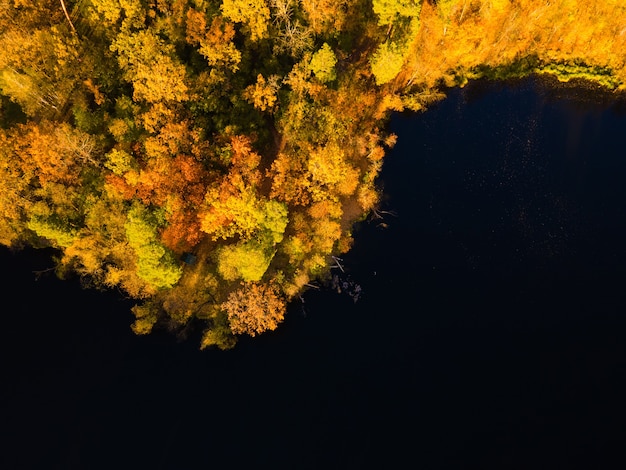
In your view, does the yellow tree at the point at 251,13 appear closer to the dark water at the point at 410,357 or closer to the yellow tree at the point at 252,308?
the dark water at the point at 410,357

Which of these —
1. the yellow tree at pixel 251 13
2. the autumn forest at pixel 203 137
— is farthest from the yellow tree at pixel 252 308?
the yellow tree at pixel 251 13

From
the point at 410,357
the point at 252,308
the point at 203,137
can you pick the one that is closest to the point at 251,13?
the point at 203,137

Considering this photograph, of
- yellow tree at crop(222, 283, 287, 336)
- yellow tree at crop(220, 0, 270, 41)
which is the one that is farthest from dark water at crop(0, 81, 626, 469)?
yellow tree at crop(220, 0, 270, 41)

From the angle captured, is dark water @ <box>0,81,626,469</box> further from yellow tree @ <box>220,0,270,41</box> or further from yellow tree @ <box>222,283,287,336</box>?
yellow tree @ <box>220,0,270,41</box>

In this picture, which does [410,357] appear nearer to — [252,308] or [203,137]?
[252,308]

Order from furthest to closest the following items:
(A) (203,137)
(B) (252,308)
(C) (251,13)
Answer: (B) (252,308) < (C) (251,13) < (A) (203,137)

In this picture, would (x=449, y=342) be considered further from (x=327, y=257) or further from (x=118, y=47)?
(x=118, y=47)
